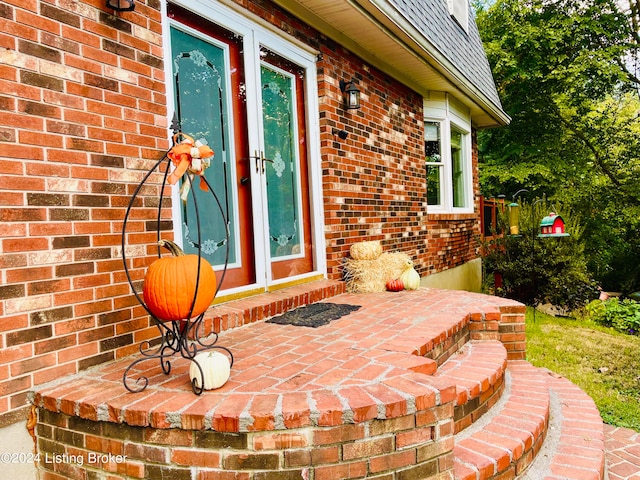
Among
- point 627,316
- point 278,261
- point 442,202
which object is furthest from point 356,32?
point 627,316

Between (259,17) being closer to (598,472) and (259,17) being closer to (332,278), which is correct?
(332,278)

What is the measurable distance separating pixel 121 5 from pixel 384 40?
9.93ft

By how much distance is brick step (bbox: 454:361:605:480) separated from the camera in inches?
76.5

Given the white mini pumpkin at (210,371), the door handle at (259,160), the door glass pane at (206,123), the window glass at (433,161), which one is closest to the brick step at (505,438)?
the white mini pumpkin at (210,371)

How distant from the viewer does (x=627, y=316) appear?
274 inches

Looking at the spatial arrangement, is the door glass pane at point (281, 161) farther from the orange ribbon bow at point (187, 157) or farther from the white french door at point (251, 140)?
the orange ribbon bow at point (187, 157)

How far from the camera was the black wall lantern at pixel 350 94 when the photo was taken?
4.37m

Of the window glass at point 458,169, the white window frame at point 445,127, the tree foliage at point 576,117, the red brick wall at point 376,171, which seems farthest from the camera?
the tree foliage at point 576,117

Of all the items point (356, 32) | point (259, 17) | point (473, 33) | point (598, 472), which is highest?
point (473, 33)

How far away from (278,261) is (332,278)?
73cm

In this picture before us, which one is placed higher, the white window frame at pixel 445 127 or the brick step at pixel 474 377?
the white window frame at pixel 445 127

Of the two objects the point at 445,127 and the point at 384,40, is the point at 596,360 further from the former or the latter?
the point at 384,40

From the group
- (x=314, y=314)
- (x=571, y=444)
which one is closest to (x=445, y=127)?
(x=314, y=314)

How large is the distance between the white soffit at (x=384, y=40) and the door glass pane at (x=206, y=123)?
3.33 ft
